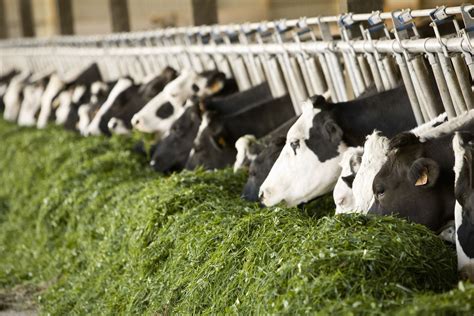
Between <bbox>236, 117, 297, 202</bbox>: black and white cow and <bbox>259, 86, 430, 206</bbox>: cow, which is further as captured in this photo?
<bbox>236, 117, 297, 202</bbox>: black and white cow

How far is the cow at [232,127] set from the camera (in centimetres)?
748

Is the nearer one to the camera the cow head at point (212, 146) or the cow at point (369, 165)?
the cow at point (369, 165)

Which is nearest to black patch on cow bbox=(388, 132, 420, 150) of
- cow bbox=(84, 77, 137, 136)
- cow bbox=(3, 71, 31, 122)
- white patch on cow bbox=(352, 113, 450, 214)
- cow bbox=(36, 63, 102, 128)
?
white patch on cow bbox=(352, 113, 450, 214)

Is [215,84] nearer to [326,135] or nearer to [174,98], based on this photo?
[174,98]

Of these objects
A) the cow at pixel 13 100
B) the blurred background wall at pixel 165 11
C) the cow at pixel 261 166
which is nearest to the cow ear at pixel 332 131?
the cow at pixel 261 166

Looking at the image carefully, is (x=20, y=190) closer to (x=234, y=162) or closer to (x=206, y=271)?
(x=234, y=162)

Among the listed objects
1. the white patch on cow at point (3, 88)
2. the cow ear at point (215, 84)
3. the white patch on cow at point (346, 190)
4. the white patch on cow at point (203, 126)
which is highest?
the white patch on cow at point (3, 88)

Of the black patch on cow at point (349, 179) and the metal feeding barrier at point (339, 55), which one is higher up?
the metal feeding barrier at point (339, 55)

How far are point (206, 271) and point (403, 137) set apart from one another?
116cm

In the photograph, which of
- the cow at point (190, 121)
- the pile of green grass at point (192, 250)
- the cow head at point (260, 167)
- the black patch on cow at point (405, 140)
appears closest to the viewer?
the pile of green grass at point (192, 250)

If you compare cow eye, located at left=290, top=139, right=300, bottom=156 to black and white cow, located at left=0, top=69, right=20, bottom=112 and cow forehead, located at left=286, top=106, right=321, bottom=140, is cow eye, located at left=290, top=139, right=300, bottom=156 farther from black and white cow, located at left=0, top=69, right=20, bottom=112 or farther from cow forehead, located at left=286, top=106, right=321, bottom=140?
black and white cow, located at left=0, top=69, right=20, bottom=112

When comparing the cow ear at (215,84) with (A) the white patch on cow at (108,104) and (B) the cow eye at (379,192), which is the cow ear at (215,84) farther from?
(B) the cow eye at (379,192)

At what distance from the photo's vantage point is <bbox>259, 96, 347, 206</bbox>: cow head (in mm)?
5684

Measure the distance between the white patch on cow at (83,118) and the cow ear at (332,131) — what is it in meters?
5.68
